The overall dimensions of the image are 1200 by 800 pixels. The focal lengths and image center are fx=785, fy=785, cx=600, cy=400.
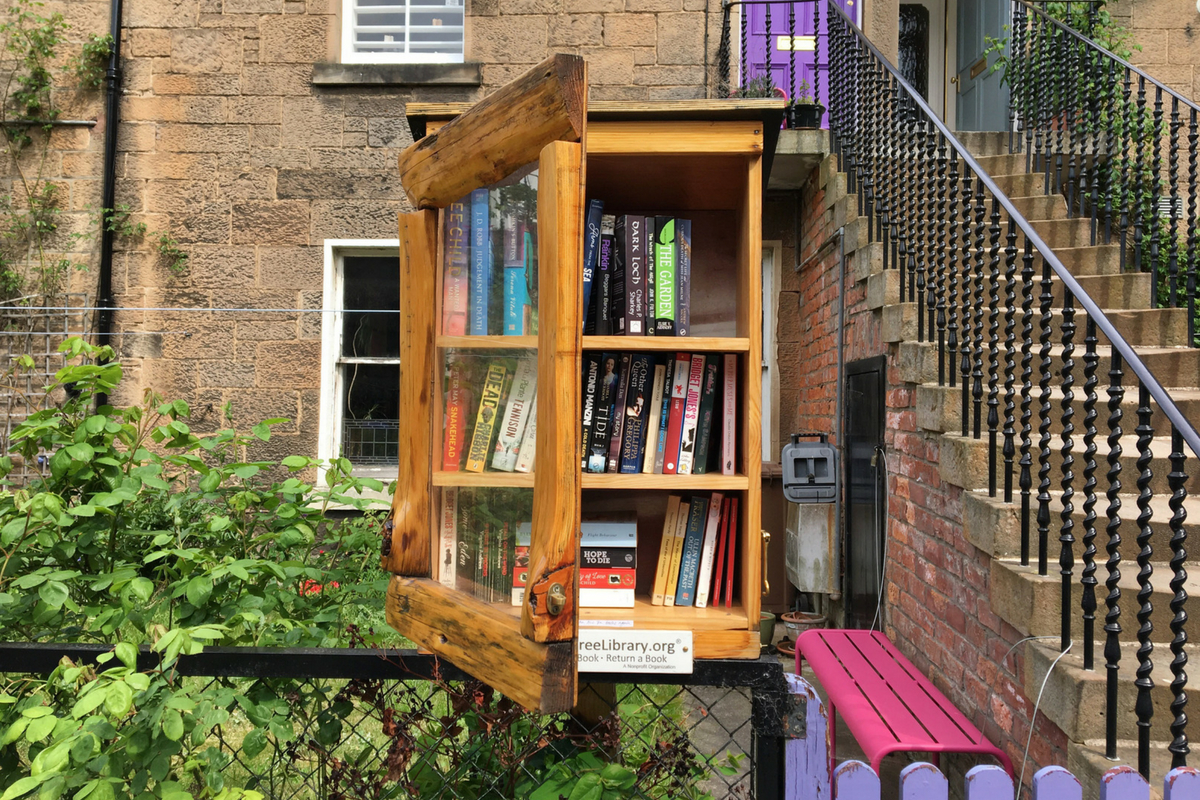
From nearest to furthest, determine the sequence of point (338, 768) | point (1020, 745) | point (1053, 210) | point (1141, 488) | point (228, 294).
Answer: point (338, 768), point (1141, 488), point (1020, 745), point (1053, 210), point (228, 294)

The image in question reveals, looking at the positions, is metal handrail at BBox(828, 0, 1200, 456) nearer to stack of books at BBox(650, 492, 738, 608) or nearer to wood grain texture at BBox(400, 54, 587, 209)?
stack of books at BBox(650, 492, 738, 608)

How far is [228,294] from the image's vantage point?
6.00 meters

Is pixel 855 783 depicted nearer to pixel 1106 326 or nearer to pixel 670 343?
pixel 670 343

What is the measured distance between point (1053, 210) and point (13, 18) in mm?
7748

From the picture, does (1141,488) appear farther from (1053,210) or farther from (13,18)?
(13,18)

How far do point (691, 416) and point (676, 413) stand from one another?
4 centimetres

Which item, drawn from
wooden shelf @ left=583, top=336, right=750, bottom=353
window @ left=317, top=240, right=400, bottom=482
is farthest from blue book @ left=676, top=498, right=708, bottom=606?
window @ left=317, top=240, right=400, bottom=482

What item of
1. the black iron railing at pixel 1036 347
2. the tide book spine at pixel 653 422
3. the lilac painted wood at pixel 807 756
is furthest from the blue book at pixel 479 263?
the black iron railing at pixel 1036 347

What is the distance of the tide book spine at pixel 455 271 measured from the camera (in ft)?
5.08

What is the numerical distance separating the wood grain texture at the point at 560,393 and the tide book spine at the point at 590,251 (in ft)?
1.94

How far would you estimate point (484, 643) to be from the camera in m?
1.34

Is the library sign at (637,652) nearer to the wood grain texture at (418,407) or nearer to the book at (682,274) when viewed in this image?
the wood grain texture at (418,407)

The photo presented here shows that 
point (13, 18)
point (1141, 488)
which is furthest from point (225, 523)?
point (13, 18)

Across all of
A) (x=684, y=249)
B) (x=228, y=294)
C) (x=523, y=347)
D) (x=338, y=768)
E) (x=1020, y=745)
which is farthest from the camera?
(x=228, y=294)
